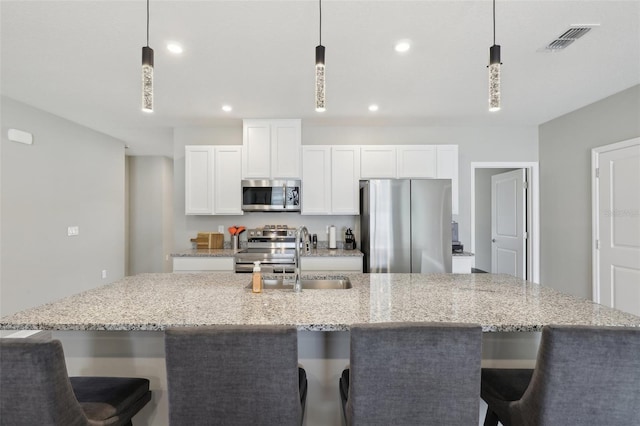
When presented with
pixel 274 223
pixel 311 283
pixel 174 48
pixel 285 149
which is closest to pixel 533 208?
pixel 285 149

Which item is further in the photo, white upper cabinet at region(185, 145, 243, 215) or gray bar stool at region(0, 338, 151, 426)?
white upper cabinet at region(185, 145, 243, 215)

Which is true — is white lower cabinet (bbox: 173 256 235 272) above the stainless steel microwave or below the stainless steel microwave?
below

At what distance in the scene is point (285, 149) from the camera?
396 centimetres

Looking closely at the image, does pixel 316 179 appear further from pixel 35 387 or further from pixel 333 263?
pixel 35 387

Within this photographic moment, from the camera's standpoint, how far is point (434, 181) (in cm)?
361

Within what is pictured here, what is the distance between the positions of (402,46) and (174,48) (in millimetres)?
1673

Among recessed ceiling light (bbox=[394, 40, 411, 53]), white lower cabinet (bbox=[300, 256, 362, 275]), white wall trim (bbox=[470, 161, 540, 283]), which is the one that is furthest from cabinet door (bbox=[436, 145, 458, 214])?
recessed ceiling light (bbox=[394, 40, 411, 53])

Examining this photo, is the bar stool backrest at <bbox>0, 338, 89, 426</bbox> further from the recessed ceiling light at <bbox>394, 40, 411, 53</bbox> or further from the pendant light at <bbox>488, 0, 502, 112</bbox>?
the recessed ceiling light at <bbox>394, 40, 411, 53</bbox>

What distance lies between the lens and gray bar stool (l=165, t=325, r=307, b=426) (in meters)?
0.99

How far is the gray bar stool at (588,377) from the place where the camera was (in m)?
0.99

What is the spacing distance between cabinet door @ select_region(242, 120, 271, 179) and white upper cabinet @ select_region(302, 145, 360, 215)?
478 millimetres

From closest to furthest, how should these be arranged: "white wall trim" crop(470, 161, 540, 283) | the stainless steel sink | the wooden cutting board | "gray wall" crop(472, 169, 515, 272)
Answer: the stainless steel sink < the wooden cutting board < "white wall trim" crop(470, 161, 540, 283) < "gray wall" crop(472, 169, 515, 272)

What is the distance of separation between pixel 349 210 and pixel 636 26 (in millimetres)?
2868

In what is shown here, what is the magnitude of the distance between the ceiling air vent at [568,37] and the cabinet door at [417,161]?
1.78m
